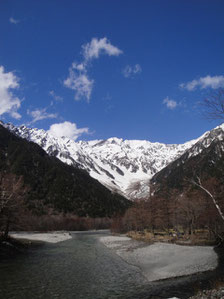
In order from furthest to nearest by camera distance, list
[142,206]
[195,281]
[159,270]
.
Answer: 1. [142,206]
2. [159,270]
3. [195,281]

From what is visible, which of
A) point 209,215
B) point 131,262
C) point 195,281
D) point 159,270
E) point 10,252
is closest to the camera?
point 195,281

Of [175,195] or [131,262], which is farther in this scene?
[175,195]

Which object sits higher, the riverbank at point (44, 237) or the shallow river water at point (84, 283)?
the shallow river water at point (84, 283)

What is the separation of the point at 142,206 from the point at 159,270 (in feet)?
258

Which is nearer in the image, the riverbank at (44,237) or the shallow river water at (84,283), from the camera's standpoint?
the shallow river water at (84,283)

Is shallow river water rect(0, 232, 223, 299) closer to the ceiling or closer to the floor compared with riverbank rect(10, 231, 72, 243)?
closer to the ceiling

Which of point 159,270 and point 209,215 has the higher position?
point 209,215

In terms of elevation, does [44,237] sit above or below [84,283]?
below

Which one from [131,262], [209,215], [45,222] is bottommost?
[45,222]

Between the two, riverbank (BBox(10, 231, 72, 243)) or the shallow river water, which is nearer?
the shallow river water

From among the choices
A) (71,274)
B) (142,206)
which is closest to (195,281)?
(71,274)

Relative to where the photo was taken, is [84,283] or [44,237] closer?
[84,283]

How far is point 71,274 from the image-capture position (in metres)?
28.4

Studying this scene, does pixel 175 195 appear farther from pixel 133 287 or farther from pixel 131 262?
pixel 133 287
